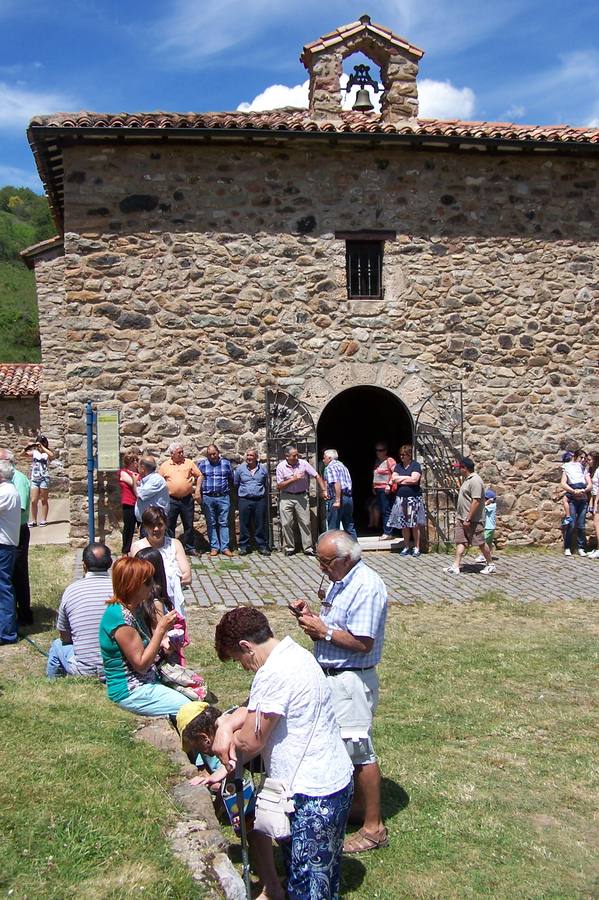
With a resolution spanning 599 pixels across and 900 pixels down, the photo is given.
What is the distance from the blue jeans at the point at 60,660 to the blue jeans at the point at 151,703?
101cm

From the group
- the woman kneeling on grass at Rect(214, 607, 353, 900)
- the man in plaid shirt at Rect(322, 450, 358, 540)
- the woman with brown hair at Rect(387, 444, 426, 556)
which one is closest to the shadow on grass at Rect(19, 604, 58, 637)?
the man in plaid shirt at Rect(322, 450, 358, 540)

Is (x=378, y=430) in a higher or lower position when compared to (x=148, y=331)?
lower

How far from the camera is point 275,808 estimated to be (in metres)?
3.42

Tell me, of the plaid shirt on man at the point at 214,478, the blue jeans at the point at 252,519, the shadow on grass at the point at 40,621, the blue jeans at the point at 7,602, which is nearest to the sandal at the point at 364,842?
the blue jeans at the point at 7,602

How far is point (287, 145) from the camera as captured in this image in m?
12.2

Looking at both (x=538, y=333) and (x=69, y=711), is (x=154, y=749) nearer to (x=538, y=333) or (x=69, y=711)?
(x=69, y=711)

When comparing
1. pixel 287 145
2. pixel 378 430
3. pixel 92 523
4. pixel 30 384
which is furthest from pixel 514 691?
pixel 30 384

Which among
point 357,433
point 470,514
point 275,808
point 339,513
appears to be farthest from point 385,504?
point 275,808

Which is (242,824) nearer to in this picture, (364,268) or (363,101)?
(364,268)

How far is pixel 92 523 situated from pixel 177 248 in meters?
4.11

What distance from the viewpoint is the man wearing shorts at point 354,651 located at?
13.6ft

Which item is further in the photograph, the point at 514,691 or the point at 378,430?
the point at 378,430

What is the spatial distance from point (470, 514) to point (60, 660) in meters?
6.17

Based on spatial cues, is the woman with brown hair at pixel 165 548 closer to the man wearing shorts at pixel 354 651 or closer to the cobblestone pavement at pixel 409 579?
the man wearing shorts at pixel 354 651
